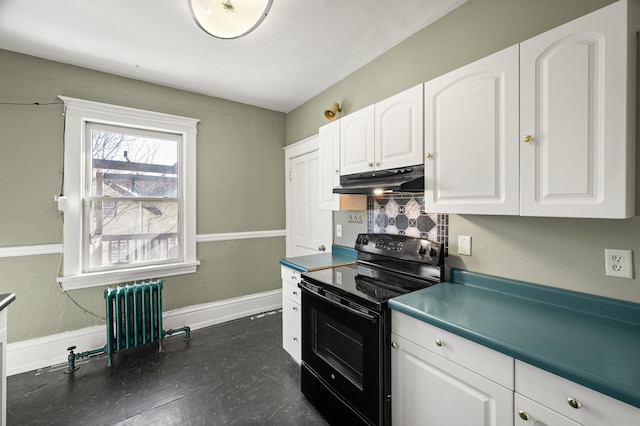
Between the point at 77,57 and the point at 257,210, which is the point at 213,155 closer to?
the point at 257,210

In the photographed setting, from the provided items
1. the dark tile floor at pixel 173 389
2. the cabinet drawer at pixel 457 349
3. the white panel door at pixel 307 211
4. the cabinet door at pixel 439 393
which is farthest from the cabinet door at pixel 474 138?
the dark tile floor at pixel 173 389

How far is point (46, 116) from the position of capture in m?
2.40

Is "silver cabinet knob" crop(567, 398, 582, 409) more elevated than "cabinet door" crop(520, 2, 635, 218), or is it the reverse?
"cabinet door" crop(520, 2, 635, 218)

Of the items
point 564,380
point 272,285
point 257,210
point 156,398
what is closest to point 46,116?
point 257,210

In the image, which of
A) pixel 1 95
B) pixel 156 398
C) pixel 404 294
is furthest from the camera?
pixel 1 95

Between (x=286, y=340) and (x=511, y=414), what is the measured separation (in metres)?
1.81

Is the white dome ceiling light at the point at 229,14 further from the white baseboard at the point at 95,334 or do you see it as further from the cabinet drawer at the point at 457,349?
the white baseboard at the point at 95,334

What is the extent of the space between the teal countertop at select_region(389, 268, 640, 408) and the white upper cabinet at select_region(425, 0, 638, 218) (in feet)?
1.54

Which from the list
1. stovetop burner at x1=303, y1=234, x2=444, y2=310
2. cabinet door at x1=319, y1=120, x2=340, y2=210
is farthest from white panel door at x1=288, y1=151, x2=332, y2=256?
stovetop burner at x1=303, y1=234, x2=444, y2=310

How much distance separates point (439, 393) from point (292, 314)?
135 cm

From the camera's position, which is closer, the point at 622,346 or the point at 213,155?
the point at 622,346

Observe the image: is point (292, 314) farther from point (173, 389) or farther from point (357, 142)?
point (357, 142)

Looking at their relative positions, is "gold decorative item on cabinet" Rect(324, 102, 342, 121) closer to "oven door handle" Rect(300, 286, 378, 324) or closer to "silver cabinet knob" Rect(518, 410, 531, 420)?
"oven door handle" Rect(300, 286, 378, 324)

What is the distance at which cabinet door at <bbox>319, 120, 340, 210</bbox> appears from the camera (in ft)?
7.64
